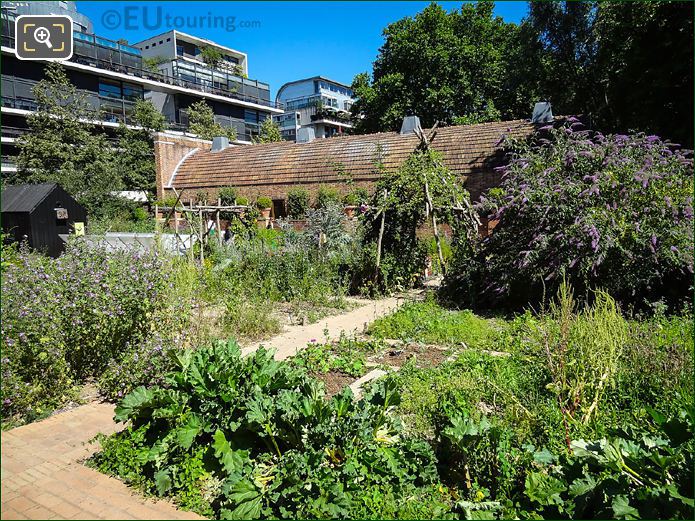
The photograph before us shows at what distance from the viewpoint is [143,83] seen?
3750 centimetres

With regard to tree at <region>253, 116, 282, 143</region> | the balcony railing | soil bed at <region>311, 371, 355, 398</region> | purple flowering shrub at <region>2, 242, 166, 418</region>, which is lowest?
soil bed at <region>311, 371, 355, 398</region>

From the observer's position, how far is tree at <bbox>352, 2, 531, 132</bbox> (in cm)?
2983

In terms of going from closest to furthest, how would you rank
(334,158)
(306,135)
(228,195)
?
(334,158)
(228,195)
(306,135)

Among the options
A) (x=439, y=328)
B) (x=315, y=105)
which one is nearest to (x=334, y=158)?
(x=439, y=328)

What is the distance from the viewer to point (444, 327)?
24.6ft

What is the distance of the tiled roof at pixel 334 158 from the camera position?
18.4m

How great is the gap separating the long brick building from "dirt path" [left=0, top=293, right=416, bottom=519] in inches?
469

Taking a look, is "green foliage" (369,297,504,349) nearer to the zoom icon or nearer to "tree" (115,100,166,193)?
the zoom icon

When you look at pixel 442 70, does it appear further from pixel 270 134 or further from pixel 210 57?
pixel 210 57

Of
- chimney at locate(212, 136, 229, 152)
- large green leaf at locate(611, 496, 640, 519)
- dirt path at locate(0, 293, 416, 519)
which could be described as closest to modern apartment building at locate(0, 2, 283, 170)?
chimney at locate(212, 136, 229, 152)

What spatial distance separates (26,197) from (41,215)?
0.94m

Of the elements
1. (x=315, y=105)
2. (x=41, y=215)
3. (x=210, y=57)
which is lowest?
(x=41, y=215)

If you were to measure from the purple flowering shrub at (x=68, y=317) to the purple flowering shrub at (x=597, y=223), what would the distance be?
577 centimetres

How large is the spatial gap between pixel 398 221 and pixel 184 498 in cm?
877
